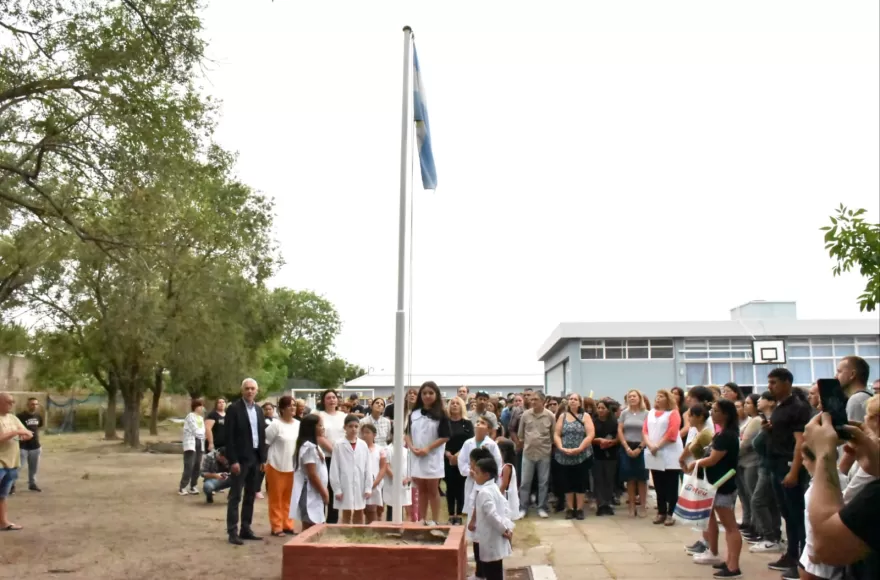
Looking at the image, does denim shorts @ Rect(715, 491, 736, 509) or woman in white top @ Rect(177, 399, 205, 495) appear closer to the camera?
denim shorts @ Rect(715, 491, 736, 509)

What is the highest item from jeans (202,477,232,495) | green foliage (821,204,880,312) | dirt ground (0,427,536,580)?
green foliage (821,204,880,312)

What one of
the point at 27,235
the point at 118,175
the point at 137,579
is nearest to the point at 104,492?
the point at 27,235

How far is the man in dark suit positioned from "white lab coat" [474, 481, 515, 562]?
12.2 feet

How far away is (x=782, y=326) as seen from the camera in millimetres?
37594

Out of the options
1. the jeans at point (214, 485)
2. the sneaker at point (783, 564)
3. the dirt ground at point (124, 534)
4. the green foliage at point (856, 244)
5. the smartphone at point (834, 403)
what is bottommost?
the dirt ground at point (124, 534)

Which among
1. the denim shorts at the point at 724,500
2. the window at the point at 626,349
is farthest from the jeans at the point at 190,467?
the window at the point at 626,349

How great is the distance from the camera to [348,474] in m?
9.15

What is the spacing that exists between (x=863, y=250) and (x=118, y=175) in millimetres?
10214

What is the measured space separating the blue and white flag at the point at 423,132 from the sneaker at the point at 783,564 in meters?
5.59

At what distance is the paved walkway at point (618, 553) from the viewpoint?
8141mm

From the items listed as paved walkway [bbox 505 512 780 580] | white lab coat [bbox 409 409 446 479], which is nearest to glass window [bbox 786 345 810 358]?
paved walkway [bbox 505 512 780 580]

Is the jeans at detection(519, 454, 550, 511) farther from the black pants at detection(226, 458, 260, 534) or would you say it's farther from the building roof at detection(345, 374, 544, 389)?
the building roof at detection(345, 374, 544, 389)

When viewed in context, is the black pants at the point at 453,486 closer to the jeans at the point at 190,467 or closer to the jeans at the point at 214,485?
the jeans at the point at 214,485

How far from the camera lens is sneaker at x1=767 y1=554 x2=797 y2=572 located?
7760mm
